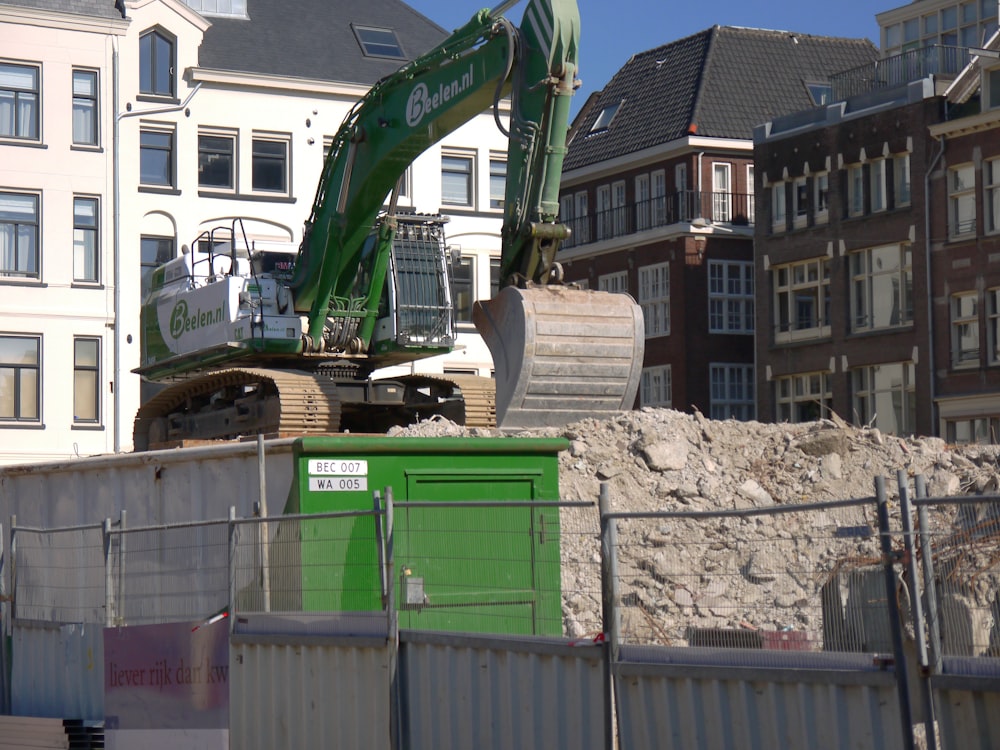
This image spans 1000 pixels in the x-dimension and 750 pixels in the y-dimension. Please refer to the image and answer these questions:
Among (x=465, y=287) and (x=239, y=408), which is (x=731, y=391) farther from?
(x=239, y=408)

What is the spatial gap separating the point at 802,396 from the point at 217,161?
19081 millimetres

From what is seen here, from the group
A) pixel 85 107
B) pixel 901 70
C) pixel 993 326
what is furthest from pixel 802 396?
pixel 85 107

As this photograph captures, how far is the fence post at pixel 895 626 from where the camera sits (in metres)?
7.20

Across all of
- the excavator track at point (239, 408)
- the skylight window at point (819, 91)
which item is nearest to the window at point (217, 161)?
the excavator track at point (239, 408)

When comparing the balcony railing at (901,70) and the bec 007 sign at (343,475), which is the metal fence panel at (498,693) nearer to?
the bec 007 sign at (343,475)

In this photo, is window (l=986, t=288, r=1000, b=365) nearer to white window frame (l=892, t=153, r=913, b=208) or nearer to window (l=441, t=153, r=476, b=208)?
white window frame (l=892, t=153, r=913, b=208)

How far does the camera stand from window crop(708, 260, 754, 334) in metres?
55.4

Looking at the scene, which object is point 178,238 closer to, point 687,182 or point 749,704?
point 687,182

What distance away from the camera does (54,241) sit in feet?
135

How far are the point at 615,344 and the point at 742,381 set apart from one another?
39494 mm

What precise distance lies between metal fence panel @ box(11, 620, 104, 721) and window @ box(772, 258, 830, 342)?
1508 inches

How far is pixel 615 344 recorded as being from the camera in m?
16.9

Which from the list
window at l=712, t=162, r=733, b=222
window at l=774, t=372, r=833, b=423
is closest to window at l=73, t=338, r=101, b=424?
window at l=774, t=372, r=833, b=423

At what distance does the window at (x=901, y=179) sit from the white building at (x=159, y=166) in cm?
1105
